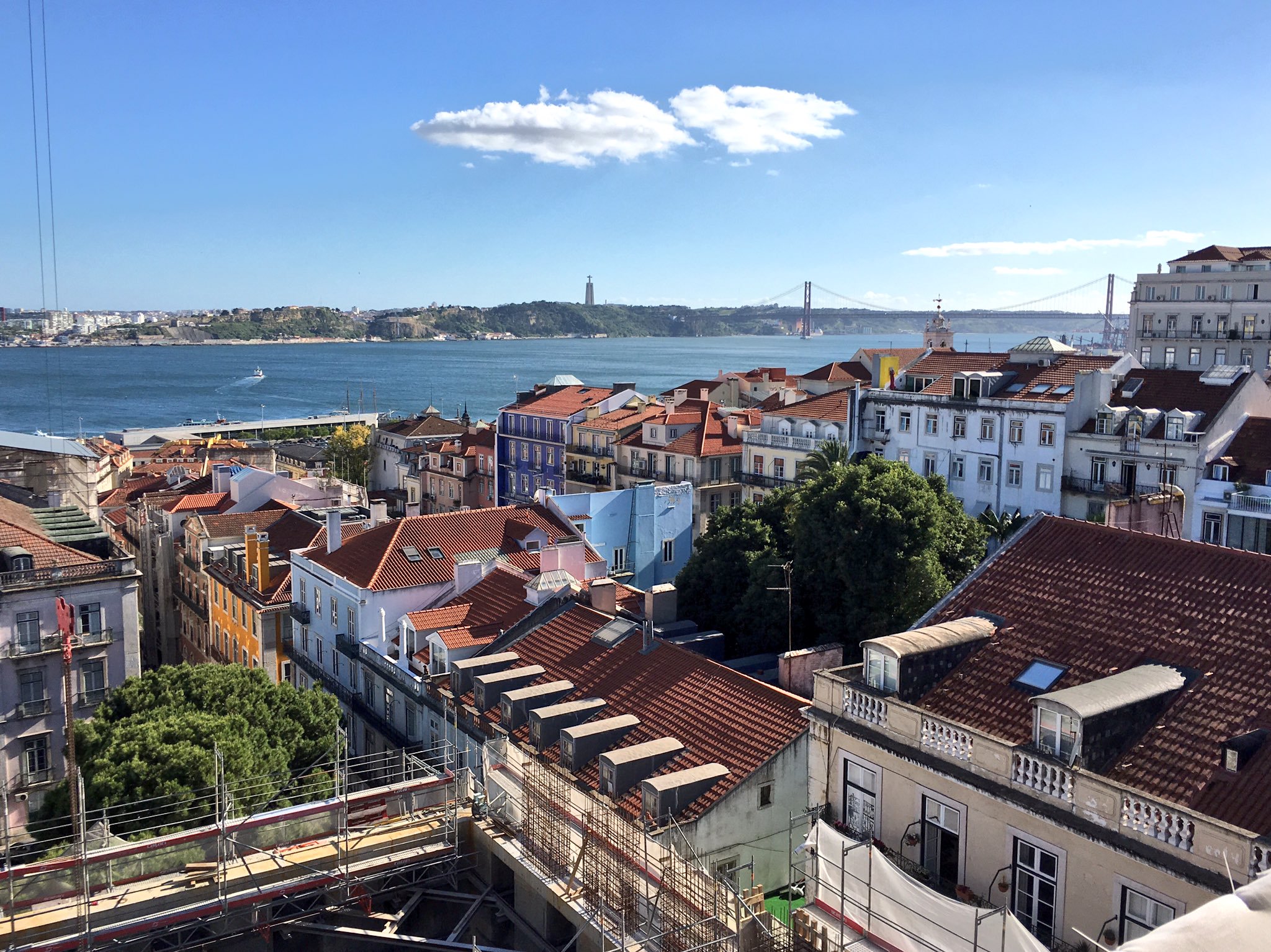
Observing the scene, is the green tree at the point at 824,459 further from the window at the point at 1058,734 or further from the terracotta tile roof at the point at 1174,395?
the window at the point at 1058,734

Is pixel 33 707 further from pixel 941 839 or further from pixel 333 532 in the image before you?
pixel 941 839

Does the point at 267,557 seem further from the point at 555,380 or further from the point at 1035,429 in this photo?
the point at 555,380

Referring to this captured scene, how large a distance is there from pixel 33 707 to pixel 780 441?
3388 cm

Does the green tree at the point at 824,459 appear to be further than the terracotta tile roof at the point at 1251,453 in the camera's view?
Yes

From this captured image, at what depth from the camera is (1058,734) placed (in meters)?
12.5

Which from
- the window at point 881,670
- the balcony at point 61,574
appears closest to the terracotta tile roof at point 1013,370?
the window at point 881,670

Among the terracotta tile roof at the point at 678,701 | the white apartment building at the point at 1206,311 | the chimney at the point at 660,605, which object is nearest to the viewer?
the terracotta tile roof at the point at 678,701

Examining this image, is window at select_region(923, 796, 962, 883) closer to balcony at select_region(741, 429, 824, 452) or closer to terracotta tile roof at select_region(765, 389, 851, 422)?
balcony at select_region(741, 429, 824, 452)

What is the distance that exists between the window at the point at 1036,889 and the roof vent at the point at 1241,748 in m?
2.14

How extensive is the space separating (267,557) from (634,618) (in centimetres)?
1693

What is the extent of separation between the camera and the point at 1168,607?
47.8ft

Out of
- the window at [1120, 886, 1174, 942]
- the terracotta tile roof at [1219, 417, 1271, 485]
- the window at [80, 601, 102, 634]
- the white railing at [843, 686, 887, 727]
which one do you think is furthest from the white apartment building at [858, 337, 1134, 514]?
the window at [80, 601, 102, 634]

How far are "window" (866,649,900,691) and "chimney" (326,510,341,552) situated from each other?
2287 centimetres

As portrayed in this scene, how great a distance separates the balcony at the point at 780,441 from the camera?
51.0 metres
